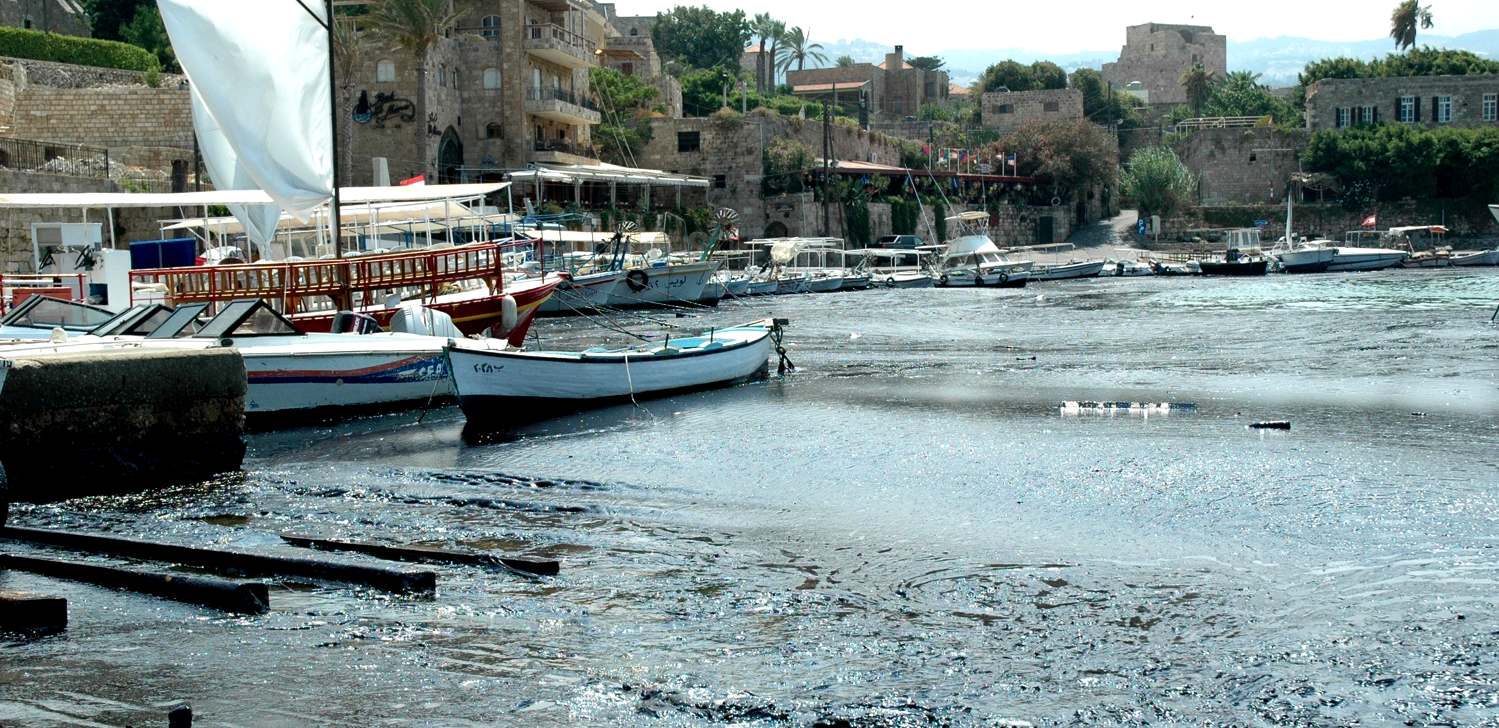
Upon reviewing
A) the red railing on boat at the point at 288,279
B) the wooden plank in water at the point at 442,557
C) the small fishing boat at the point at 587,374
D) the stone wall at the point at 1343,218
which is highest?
the stone wall at the point at 1343,218

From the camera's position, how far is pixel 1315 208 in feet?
289

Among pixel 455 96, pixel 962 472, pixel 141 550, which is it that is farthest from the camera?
pixel 455 96

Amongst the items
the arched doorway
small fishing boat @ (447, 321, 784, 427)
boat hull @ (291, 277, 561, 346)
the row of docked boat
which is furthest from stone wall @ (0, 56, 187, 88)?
small fishing boat @ (447, 321, 784, 427)

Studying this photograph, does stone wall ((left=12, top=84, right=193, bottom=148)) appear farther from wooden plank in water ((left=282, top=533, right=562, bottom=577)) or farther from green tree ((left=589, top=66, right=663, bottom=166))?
wooden plank in water ((left=282, top=533, right=562, bottom=577))

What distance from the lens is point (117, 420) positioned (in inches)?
603

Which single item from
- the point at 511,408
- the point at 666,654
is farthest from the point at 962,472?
the point at 666,654

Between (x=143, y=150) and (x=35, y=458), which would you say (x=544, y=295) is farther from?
(x=143, y=150)

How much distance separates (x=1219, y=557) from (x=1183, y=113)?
102371 millimetres

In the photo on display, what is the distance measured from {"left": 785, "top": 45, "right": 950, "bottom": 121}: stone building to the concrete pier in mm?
99350

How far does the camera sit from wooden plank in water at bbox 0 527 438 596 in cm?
1125

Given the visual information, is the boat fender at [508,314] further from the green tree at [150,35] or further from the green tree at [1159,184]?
the green tree at [1159,184]

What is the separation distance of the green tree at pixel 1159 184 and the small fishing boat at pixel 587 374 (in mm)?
64508

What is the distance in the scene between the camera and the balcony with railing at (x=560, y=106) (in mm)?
61938

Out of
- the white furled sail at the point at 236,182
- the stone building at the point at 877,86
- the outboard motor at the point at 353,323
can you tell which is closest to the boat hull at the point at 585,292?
the white furled sail at the point at 236,182
